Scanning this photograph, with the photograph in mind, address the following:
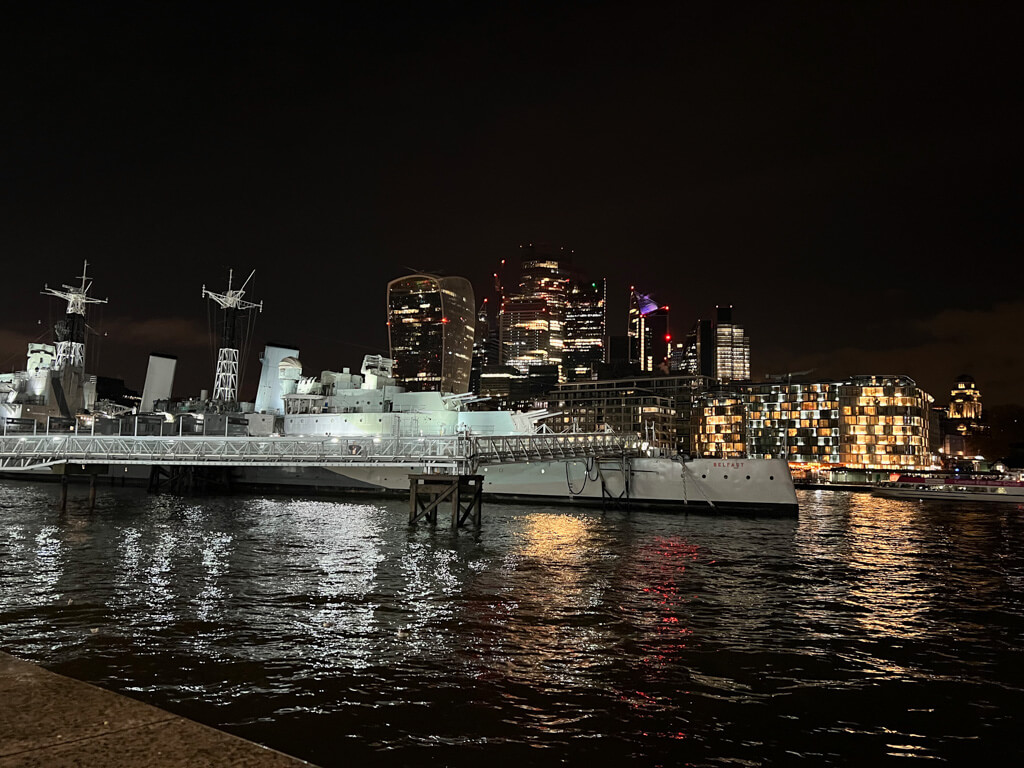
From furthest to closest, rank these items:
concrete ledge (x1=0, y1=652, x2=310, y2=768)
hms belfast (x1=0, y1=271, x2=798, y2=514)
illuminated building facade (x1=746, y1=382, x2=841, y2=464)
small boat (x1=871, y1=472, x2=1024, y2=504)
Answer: illuminated building facade (x1=746, y1=382, x2=841, y2=464) → small boat (x1=871, y1=472, x2=1024, y2=504) → hms belfast (x1=0, y1=271, x2=798, y2=514) → concrete ledge (x1=0, y1=652, x2=310, y2=768)

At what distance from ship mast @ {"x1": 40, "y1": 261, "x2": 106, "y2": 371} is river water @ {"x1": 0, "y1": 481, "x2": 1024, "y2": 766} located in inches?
1959

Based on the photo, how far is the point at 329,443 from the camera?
41.6 meters

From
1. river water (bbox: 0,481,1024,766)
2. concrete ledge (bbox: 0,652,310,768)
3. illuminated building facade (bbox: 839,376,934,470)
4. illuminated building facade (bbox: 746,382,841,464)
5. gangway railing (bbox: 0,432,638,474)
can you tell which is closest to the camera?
concrete ledge (bbox: 0,652,310,768)

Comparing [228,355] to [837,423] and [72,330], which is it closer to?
[72,330]

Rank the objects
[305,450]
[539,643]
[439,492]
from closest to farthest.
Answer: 1. [539,643]
2. [439,492]
3. [305,450]

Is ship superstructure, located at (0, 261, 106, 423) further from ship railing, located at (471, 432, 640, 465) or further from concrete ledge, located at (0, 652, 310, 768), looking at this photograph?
concrete ledge, located at (0, 652, 310, 768)

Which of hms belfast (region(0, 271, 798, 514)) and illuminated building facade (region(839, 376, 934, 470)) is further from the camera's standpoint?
illuminated building facade (region(839, 376, 934, 470))

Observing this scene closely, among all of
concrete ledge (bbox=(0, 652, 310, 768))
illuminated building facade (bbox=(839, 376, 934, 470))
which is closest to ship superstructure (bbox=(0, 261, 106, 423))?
concrete ledge (bbox=(0, 652, 310, 768))

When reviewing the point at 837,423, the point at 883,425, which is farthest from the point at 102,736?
the point at 883,425

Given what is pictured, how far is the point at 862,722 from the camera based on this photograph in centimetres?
1073

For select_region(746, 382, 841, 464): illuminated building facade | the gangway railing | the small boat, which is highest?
select_region(746, 382, 841, 464): illuminated building facade

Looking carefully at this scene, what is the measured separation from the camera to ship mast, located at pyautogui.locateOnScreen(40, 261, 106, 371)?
73000mm

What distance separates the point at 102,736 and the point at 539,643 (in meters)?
10.5

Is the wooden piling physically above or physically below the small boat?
above
